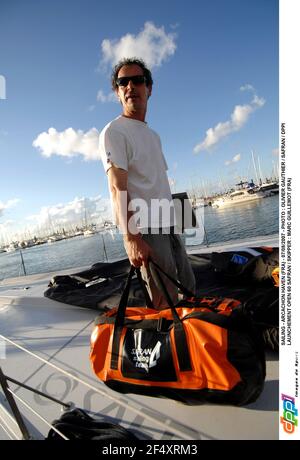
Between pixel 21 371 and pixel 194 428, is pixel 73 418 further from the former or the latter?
pixel 21 371

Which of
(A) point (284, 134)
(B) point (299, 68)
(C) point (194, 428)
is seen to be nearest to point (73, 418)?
(C) point (194, 428)

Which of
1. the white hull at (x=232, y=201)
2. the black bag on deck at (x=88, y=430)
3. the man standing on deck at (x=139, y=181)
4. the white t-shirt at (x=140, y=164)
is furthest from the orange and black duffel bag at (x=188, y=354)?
the white hull at (x=232, y=201)

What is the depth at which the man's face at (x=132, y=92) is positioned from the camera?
1.45 meters

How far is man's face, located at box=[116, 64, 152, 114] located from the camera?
1.45 m

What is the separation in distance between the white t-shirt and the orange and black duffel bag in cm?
51

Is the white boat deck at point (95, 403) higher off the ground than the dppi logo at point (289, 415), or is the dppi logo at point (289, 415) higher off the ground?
the dppi logo at point (289, 415)

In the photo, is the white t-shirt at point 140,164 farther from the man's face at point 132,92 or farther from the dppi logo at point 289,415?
the dppi logo at point 289,415

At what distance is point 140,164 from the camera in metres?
1.42

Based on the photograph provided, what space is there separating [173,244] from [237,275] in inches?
39.0

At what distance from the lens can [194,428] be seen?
0.88m

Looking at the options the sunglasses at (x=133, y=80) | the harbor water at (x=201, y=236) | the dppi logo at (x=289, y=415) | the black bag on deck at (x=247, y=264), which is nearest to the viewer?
the dppi logo at (x=289, y=415)

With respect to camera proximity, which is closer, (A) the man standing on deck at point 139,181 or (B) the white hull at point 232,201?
(A) the man standing on deck at point 139,181

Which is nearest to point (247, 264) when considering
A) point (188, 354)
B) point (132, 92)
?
point (188, 354)

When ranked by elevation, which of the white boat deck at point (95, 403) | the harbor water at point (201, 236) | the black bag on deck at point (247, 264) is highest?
the black bag on deck at point (247, 264)
